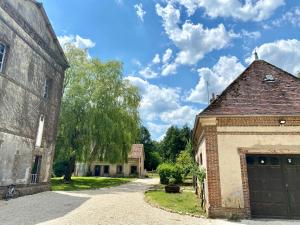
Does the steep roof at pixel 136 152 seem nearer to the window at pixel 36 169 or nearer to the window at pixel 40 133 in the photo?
the window at pixel 36 169

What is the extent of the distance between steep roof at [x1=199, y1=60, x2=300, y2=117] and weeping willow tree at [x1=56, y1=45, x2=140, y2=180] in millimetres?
14631

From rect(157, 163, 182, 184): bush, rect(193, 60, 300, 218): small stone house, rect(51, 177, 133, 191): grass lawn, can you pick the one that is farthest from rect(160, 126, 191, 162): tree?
rect(193, 60, 300, 218): small stone house

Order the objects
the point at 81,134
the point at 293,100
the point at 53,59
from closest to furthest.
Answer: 1. the point at 293,100
2. the point at 53,59
3. the point at 81,134

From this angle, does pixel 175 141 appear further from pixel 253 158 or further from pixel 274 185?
pixel 274 185

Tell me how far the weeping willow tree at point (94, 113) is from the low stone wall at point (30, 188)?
557 centimetres

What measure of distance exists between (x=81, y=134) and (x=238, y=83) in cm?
1612

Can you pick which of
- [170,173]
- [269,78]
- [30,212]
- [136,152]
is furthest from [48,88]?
[136,152]

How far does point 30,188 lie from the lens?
49.7ft

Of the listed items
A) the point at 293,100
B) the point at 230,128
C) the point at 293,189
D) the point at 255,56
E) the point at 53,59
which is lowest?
the point at 293,189

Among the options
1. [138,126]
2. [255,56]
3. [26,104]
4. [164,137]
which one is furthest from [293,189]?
[164,137]

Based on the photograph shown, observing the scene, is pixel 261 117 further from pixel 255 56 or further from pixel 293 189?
pixel 255 56

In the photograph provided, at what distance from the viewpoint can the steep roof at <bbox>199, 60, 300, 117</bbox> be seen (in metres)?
10.4

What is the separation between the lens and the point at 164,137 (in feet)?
181

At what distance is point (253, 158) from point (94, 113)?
16.6m
